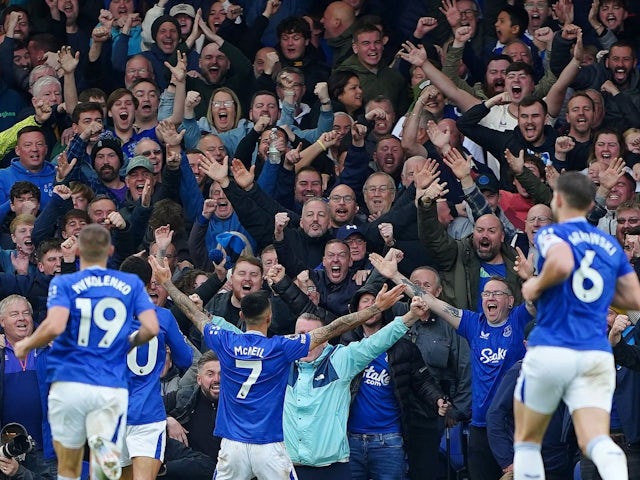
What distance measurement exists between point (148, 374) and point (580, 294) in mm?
4113

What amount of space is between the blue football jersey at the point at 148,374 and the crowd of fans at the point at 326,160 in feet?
4.28

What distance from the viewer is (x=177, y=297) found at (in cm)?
1502

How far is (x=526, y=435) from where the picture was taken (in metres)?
12.1

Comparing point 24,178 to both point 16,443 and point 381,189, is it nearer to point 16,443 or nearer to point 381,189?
point 381,189

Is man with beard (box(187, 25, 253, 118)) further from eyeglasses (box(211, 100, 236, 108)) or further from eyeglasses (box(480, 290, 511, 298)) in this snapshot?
eyeglasses (box(480, 290, 511, 298))

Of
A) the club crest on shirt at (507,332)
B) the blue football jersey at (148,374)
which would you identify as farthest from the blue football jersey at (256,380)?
the club crest on shirt at (507,332)

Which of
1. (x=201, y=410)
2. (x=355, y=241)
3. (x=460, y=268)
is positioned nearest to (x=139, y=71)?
(x=355, y=241)

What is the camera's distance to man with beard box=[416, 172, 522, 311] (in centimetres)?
1691

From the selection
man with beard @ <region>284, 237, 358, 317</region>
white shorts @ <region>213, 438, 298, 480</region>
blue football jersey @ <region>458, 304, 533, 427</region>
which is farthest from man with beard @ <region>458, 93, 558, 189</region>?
white shorts @ <region>213, 438, 298, 480</region>

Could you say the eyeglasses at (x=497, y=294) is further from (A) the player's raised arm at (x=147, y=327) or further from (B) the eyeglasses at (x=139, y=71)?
(B) the eyeglasses at (x=139, y=71)

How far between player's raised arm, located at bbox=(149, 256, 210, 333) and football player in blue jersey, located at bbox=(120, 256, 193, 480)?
13.1 inches

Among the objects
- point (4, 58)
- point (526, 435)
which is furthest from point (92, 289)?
point (4, 58)

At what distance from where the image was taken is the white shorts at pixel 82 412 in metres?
12.7

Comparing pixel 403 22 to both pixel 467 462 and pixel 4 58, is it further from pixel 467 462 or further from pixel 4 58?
pixel 467 462
